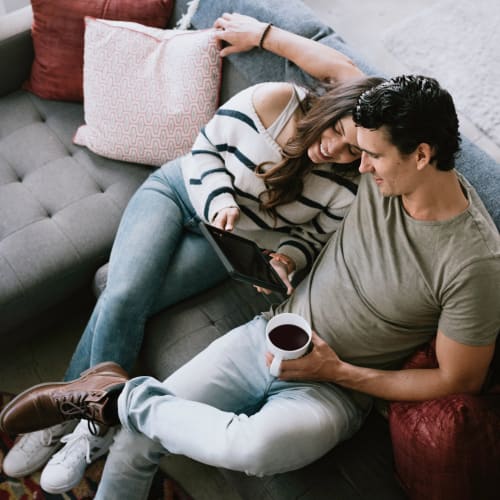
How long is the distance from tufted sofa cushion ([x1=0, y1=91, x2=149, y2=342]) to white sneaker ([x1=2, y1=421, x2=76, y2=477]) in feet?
1.02

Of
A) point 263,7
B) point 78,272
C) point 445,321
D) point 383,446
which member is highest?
point 263,7

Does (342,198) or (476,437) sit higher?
(342,198)

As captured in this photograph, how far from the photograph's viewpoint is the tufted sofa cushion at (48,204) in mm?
1742

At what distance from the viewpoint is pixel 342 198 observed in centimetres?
160

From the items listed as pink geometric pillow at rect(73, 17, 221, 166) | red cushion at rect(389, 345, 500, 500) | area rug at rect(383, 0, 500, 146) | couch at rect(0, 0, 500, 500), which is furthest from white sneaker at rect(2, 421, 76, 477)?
area rug at rect(383, 0, 500, 146)

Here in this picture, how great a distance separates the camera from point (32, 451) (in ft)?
5.72

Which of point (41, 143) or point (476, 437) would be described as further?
point (41, 143)

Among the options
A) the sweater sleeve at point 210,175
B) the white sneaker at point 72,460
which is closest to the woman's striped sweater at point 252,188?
the sweater sleeve at point 210,175

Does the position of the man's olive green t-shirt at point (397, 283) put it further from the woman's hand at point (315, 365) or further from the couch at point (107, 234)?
the couch at point (107, 234)

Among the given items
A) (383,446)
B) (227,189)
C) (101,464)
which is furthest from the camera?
(101,464)

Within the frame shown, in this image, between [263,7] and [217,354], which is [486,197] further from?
[263,7]

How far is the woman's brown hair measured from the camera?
143 cm

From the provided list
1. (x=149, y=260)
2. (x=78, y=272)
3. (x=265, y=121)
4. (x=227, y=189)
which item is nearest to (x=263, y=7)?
(x=265, y=121)

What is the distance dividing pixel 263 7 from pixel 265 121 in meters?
0.47
